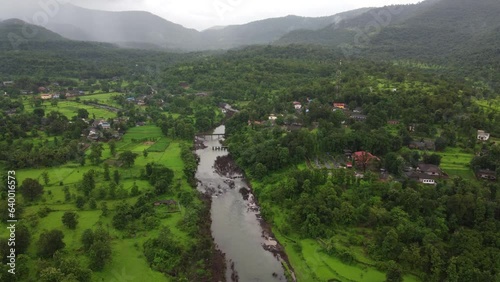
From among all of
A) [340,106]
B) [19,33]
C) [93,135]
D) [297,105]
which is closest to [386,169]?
[340,106]

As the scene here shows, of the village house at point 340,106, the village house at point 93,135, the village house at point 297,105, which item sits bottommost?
the village house at point 93,135

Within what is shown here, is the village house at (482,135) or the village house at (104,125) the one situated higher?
the village house at (482,135)

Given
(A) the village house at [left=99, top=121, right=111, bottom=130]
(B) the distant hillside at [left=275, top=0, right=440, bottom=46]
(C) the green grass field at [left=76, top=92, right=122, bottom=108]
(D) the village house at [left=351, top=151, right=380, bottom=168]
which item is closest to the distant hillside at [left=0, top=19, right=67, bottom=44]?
(C) the green grass field at [left=76, top=92, right=122, bottom=108]

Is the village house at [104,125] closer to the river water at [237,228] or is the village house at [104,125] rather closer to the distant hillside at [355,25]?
the river water at [237,228]

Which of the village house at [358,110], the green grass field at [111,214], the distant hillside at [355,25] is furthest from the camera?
the distant hillside at [355,25]

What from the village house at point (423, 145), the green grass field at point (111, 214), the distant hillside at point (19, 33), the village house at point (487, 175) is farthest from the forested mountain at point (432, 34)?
the distant hillside at point (19, 33)

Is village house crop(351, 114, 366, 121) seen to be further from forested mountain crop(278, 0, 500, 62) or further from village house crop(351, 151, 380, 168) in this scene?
forested mountain crop(278, 0, 500, 62)

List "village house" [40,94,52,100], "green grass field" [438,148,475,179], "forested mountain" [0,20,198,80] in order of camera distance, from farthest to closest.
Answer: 1. "forested mountain" [0,20,198,80]
2. "village house" [40,94,52,100]
3. "green grass field" [438,148,475,179]

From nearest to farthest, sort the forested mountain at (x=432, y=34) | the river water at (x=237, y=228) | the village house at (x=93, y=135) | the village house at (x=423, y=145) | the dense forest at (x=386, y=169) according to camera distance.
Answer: the dense forest at (x=386, y=169)
the river water at (x=237, y=228)
the village house at (x=423, y=145)
the village house at (x=93, y=135)
the forested mountain at (x=432, y=34)
